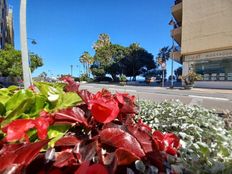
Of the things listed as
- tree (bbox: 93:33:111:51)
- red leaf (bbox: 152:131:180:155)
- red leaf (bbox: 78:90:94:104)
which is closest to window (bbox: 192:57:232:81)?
red leaf (bbox: 152:131:180:155)

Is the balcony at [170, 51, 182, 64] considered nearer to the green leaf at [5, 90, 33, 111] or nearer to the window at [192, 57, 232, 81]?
the window at [192, 57, 232, 81]

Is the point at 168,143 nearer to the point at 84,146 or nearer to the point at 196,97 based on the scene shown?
the point at 84,146

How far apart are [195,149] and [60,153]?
0.76 metres

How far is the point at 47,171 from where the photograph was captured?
0.99 meters

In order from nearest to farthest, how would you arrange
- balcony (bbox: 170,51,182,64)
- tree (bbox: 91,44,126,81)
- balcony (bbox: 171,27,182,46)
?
balcony (bbox: 171,27,182,46), balcony (bbox: 170,51,182,64), tree (bbox: 91,44,126,81)

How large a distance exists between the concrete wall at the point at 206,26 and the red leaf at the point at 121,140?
30.7 meters

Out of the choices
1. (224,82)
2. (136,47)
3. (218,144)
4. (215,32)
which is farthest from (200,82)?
(218,144)

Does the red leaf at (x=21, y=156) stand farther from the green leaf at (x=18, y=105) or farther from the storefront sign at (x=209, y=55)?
the storefront sign at (x=209, y=55)

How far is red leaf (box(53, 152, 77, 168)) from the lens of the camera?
990mm

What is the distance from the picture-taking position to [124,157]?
105 cm

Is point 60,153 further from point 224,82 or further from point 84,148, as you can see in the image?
point 224,82

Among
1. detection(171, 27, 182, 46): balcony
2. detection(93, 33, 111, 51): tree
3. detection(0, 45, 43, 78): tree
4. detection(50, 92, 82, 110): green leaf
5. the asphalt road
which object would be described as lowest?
the asphalt road

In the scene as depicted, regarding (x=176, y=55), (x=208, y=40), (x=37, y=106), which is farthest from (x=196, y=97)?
(x=176, y=55)

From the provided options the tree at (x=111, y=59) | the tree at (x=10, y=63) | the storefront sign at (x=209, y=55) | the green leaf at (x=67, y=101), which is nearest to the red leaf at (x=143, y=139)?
the green leaf at (x=67, y=101)
